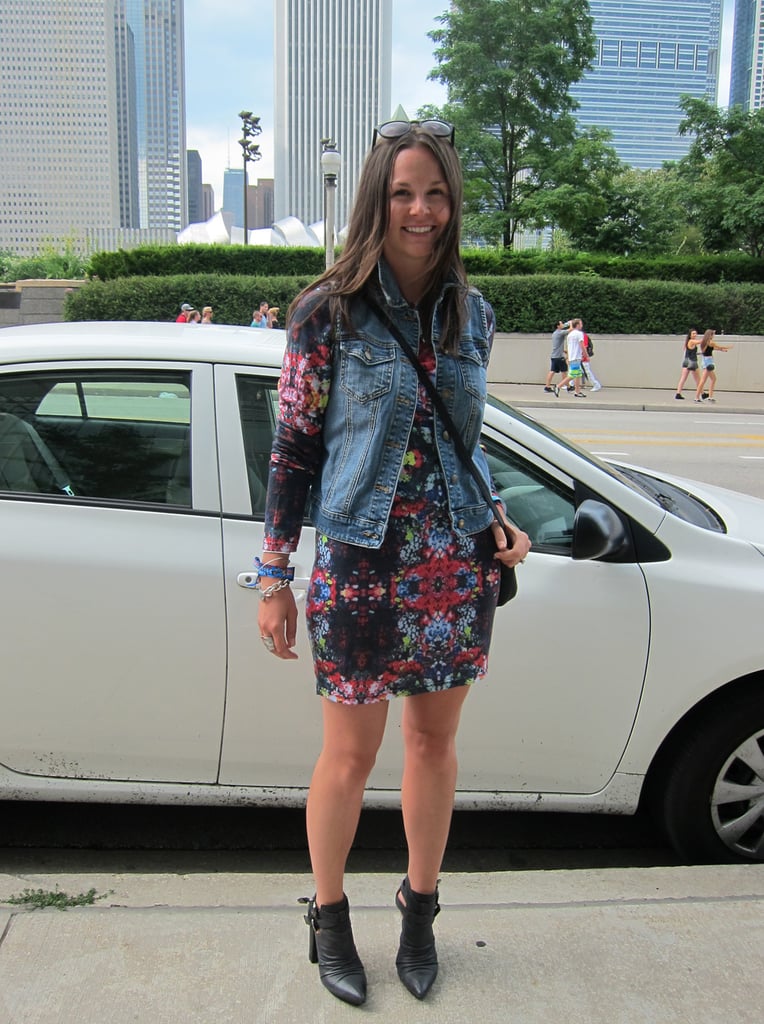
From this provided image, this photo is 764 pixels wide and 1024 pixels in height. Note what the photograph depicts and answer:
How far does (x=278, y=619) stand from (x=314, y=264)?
2618 cm

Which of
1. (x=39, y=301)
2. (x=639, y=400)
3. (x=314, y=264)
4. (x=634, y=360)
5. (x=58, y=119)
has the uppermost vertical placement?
(x=58, y=119)

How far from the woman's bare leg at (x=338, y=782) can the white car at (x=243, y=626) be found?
2.21 ft

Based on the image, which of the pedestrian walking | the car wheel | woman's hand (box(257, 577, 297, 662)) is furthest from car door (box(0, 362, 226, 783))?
the pedestrian walking

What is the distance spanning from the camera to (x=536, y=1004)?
2.10 m

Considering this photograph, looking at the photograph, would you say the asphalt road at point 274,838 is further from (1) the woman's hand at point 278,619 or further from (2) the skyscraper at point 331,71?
(2) the skyscraper at point 331,71

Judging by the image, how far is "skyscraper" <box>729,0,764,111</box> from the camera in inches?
2911

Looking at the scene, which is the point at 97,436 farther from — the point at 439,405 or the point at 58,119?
the point at 58,119

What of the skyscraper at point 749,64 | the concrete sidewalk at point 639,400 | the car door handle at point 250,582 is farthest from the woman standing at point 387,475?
the skyscraper at point 749,64

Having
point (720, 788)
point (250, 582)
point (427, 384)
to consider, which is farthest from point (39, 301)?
point (427, 384)

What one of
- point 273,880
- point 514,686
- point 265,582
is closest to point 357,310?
point 265,582

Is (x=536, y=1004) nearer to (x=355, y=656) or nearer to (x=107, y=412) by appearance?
(x=355, y=656)

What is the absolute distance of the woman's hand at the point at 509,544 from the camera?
6.43ft

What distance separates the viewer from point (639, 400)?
21109 millimetres

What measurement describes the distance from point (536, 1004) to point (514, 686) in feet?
2.80
